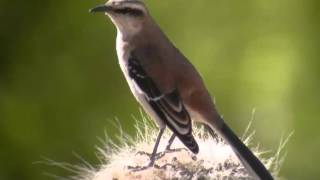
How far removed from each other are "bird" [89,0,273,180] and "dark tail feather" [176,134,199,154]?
13mm

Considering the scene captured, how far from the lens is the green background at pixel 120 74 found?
1075 cm

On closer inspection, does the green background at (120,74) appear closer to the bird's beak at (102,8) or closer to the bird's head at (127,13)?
the bird's head at (127,13)

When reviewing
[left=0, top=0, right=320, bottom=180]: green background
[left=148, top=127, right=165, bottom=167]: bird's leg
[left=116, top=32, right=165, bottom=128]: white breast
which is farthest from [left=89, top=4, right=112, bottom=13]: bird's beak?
[left=0, top=0, right=320, bottom=180]: green background

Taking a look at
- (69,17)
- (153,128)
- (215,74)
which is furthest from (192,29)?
(153,128)

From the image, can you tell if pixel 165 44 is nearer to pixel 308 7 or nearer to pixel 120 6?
pixel 120 6

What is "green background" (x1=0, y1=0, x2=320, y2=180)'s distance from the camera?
1075 cm

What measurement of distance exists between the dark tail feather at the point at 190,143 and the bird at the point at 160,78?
0.01m

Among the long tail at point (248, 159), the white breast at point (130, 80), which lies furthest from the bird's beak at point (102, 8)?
the long tail at point (248, 159)

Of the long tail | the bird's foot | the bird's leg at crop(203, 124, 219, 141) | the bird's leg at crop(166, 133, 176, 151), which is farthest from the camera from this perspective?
the bird's leg at crop(203, 124, 219, 141)

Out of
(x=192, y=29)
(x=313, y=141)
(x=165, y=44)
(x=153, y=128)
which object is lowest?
(x=313, y=141)

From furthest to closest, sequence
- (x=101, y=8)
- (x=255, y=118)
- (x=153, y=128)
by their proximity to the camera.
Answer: (x=255, y=118), (x=153, y=128), (x=101, y=8)

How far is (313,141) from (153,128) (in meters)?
5.67

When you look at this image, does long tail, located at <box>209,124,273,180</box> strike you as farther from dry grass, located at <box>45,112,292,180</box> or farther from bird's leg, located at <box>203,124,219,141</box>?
bird's leg, located at <box>203,124,219,141</box>

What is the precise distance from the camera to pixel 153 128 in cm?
577
